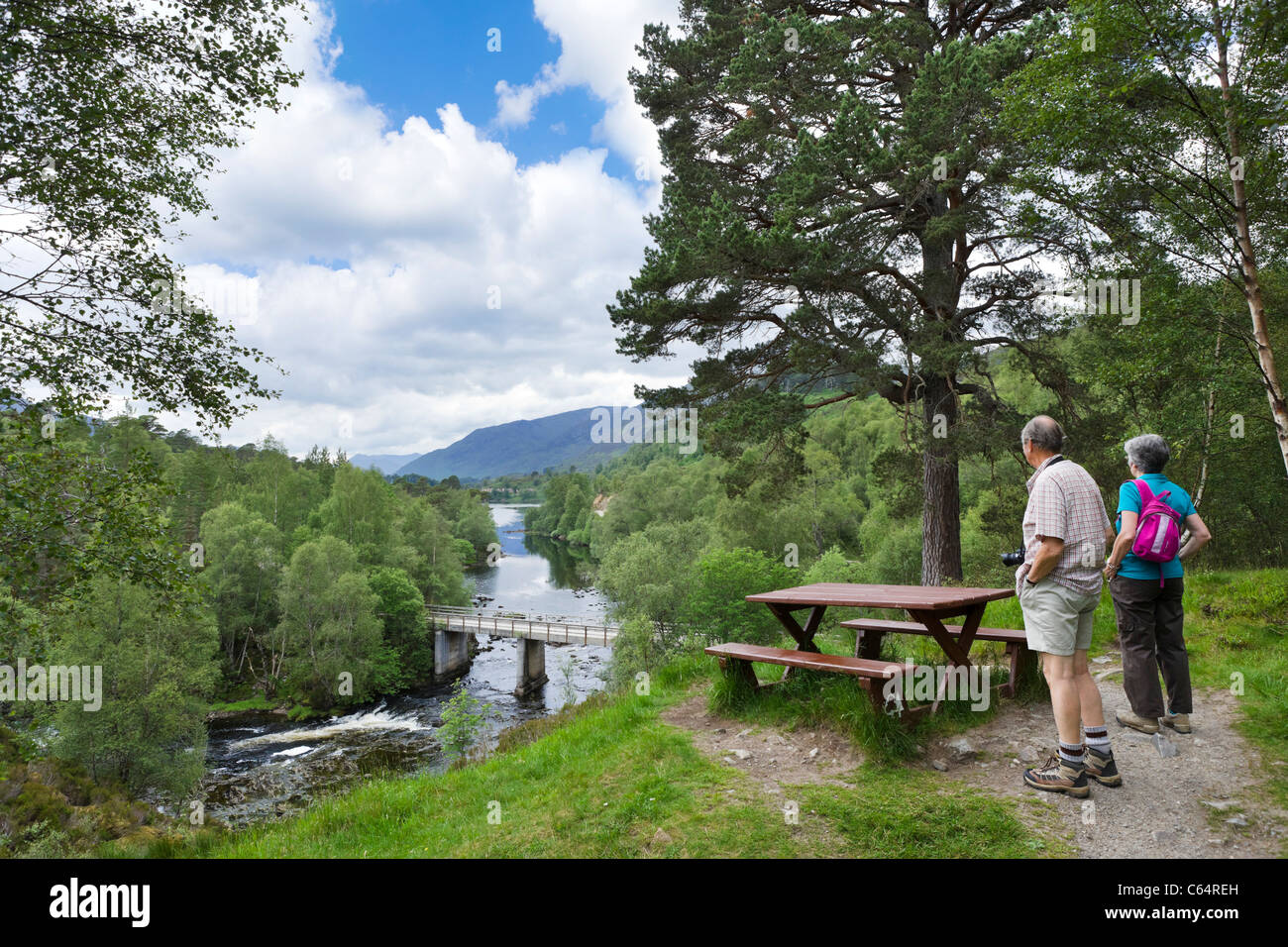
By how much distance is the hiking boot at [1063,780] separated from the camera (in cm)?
407

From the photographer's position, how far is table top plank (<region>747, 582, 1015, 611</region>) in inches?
204

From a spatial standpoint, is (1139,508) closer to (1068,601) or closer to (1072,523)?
(1072,523)

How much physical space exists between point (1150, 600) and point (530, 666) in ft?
120

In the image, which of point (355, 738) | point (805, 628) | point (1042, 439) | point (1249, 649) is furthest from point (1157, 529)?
point (355, 738)

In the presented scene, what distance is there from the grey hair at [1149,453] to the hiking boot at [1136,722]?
1816 mm

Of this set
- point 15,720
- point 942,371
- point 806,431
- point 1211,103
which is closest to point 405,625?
point 15,720

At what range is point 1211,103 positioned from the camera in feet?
22.0

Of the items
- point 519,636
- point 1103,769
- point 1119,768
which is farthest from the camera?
point 519,636

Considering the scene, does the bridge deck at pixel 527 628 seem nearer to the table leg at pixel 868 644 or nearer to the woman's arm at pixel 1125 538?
the table leg at pixel 868 644

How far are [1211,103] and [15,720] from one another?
123ft

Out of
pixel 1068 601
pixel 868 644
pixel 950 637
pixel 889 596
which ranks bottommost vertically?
pixel 868 644

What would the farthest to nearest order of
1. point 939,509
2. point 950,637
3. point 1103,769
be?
point 939,509
point 950,637
point 1103,769

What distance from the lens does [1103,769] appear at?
417 cm

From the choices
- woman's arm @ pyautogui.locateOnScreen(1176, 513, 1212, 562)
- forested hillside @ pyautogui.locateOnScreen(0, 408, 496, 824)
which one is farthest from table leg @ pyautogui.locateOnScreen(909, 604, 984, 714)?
forested hillside @ pyautogui.locateOnScreen(0, 408, 496, 824)
